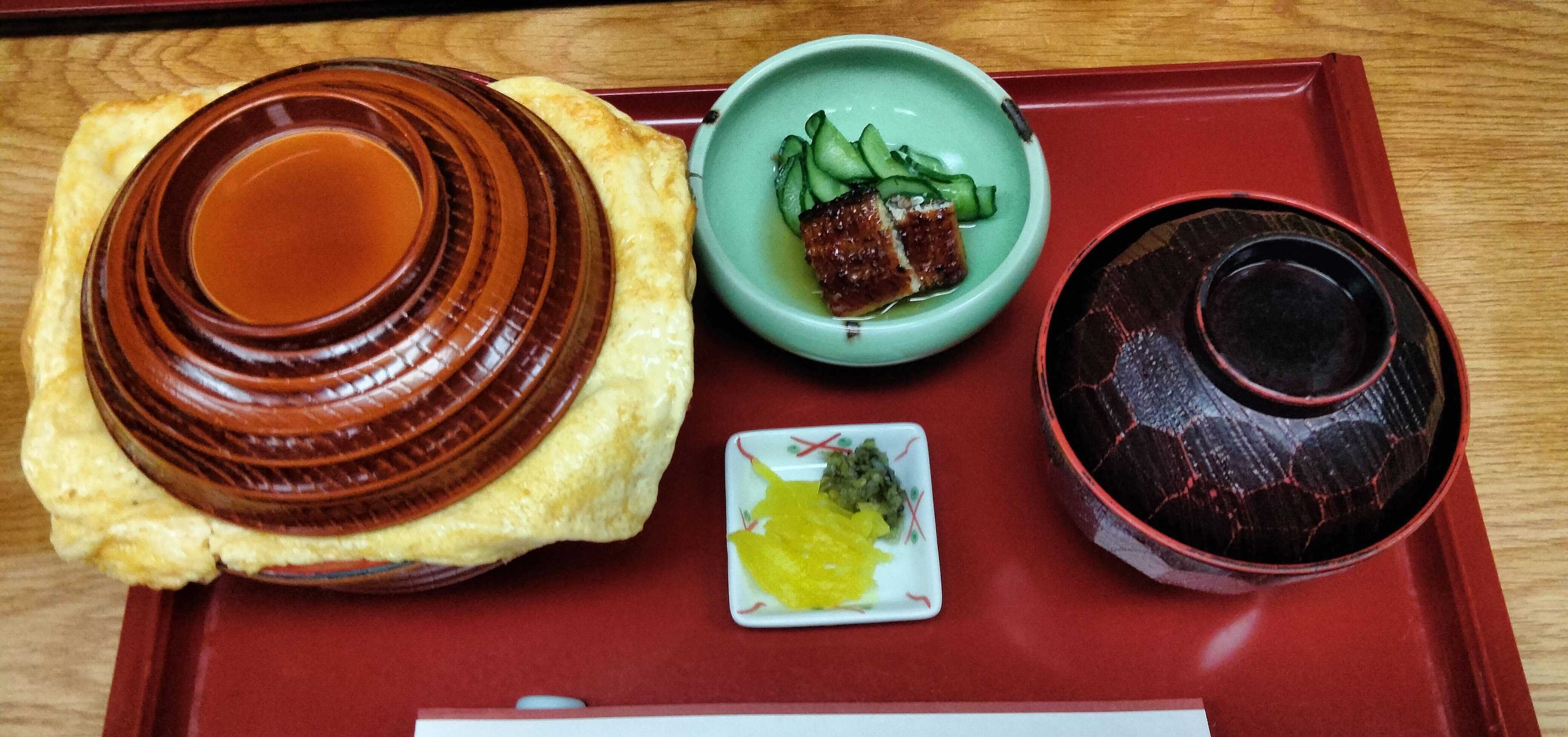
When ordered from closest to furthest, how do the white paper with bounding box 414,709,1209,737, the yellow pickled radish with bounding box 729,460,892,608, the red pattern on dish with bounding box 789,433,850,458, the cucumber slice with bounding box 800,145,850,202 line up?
the white paper with bounding box 414,709,1209,737, the yellow pickled radish with bounding box 729,460,892,608, the red pattern on dish with bounding box 789,433,850,458, the cucumber slice with bounding box 800,145,850,202

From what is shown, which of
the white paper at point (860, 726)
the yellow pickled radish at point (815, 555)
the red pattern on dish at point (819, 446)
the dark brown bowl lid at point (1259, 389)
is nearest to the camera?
the dark brown bowl lid at point (1259, 389)

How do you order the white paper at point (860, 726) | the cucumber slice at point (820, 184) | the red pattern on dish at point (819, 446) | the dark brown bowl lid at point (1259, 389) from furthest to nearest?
the cucumber slice at point (820, 184) → the red pattern on dish at point (819, 446) → the white paper at point (860, 726) → the dark brown bowl lid at point (1259, 389)

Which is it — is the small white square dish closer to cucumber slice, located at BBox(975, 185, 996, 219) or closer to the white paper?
the white paper

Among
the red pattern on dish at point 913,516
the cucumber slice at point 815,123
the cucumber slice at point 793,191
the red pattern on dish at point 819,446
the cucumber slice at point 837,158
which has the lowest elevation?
the red pattern on dish at point 913,516

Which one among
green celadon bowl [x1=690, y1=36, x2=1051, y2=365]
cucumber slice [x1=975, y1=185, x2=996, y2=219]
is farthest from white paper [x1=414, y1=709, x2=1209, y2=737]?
cucumber slice [x1=975, y1=185, x2=996, y2=219]

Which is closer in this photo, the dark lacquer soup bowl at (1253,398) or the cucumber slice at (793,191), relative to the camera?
the dark lacquer soup bowl at (1253,398)

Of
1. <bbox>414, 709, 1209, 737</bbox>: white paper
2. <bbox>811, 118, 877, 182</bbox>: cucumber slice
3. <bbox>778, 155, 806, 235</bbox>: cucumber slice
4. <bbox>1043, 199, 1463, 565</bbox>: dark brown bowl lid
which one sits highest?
<bbox>811, 118, 877, 182</bbox>: cucumber slice

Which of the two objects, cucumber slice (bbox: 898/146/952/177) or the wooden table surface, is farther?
cucumber slice (bbox: 898/146/952/177)

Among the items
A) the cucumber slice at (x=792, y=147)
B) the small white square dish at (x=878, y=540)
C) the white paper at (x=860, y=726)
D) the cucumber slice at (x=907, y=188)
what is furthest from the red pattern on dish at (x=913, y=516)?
the cucumber slice at (x=792, y=147)

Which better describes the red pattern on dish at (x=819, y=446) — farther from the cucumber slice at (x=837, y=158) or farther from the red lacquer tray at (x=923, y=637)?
the cucumber slice at (x=837, y=158)
